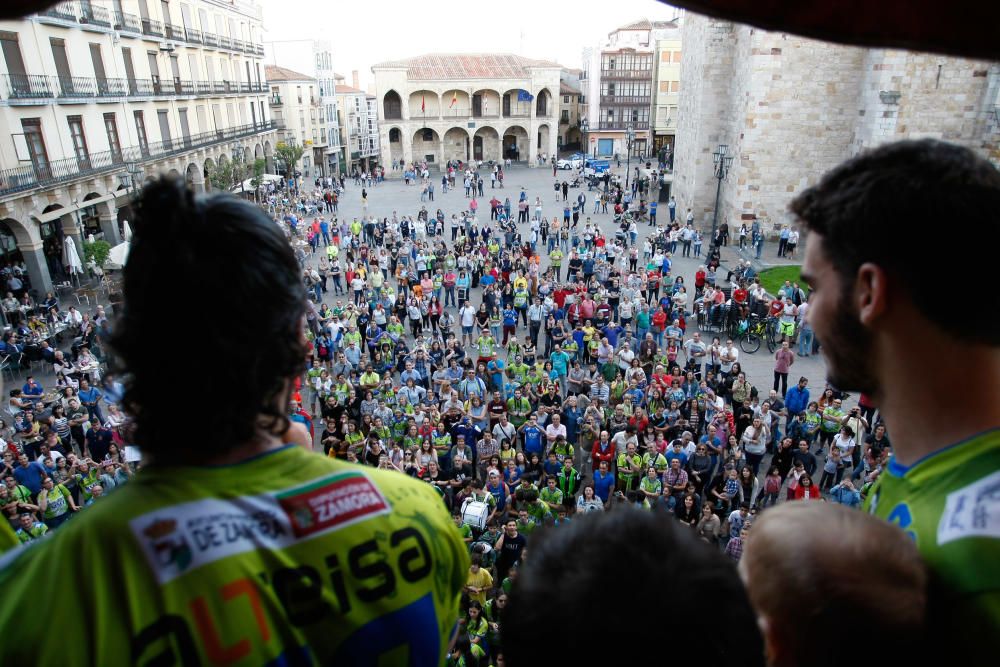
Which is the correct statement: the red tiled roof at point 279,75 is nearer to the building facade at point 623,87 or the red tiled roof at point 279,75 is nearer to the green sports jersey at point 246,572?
the building facade at point 623,87

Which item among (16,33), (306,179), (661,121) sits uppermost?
(16,33)

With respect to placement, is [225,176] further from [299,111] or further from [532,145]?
[532,145]

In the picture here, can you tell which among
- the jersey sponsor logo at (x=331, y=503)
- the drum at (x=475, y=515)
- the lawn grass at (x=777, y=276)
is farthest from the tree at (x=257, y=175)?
the jersey sponsor logo at (x=331, y=503)

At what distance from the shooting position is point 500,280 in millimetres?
18094

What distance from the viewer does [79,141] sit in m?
23.2

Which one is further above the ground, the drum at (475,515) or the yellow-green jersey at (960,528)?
the yellow-green jersey at (960,528)

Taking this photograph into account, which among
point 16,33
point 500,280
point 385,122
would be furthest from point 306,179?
point 500,280

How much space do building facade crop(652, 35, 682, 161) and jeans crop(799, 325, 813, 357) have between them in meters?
39.8

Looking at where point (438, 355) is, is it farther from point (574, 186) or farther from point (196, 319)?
point (574, 186)

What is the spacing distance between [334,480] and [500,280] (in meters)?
16.8

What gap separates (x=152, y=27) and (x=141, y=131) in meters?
5.00

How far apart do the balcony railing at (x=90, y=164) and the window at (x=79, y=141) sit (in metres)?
0.04

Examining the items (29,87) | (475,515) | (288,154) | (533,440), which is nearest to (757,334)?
(533,440)

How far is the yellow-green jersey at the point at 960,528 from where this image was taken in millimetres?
1226
